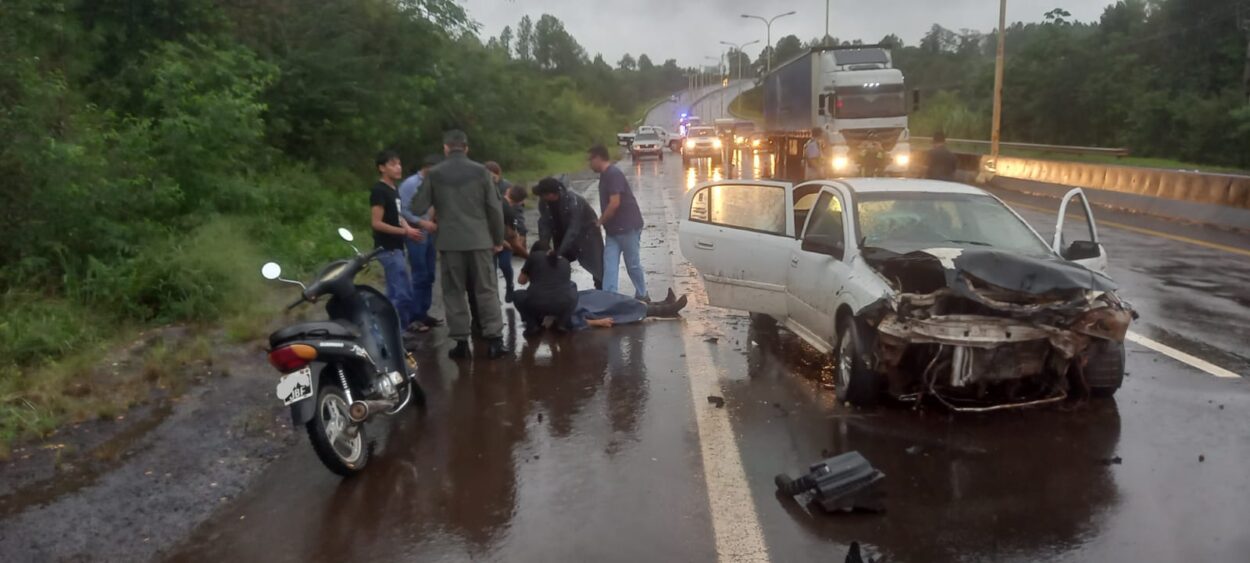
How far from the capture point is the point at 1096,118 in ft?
179

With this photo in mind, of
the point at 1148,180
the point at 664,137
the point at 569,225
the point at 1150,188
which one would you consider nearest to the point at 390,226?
the point at 569,225

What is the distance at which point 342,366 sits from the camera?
5938mm

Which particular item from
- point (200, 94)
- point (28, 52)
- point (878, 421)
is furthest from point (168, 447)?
point (200, 94)

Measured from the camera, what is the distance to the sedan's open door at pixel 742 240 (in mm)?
8438

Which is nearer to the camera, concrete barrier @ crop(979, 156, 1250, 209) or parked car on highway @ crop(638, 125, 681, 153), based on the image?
concrete barrier @ crop(979, 156, 1250, 209)

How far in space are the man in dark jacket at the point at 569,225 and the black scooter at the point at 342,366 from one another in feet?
9.87

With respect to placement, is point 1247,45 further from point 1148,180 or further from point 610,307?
point 610,307

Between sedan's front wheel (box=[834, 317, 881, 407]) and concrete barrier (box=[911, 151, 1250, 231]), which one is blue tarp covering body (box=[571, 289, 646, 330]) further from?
concrete barrier (box=[911, 151, 1250, 231])

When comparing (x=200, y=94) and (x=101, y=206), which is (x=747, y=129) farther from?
(x=101, y=206)

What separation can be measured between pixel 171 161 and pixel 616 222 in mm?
6346

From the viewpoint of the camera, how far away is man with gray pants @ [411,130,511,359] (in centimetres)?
815

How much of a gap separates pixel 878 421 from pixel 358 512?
3.14 m

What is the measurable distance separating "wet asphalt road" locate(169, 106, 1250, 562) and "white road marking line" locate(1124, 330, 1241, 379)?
0.34 feet

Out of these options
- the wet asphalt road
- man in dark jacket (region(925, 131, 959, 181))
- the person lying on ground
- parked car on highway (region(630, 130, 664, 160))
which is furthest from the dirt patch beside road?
parked car on highway (region(630, 130, 664, 160))
